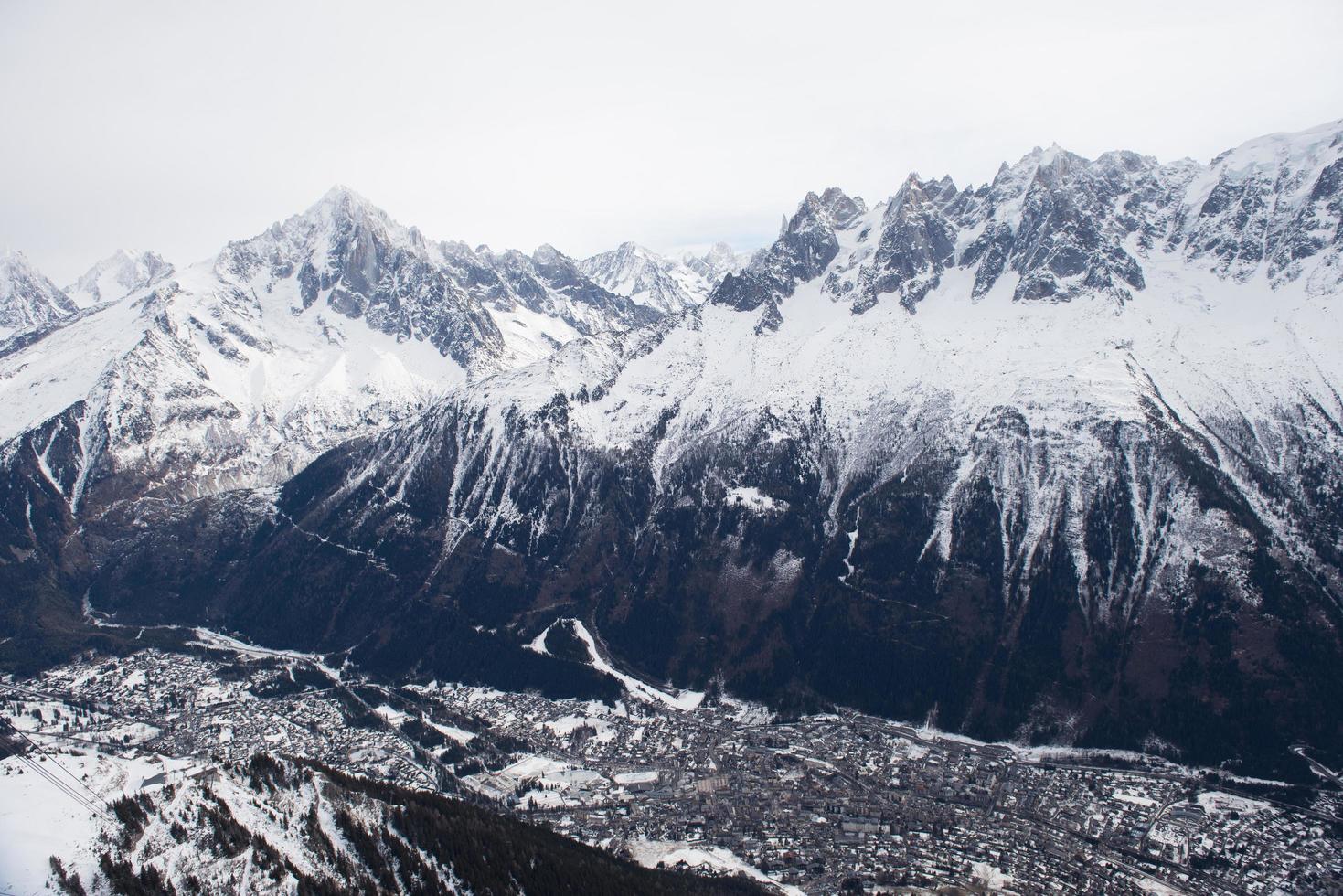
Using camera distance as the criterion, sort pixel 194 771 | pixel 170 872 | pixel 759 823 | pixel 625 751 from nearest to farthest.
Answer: pixel 170 872 → pixel 194 771 → pixel 759 823 → pixel 625 751

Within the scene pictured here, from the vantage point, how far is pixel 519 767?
171000 mm

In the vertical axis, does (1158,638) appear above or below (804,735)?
above

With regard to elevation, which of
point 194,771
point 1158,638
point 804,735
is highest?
point 194,771

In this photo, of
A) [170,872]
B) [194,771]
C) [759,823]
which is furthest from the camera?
[759,823]

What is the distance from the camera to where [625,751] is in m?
175

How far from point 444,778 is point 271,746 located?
37.7 metres

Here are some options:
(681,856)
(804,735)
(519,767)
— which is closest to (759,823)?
(681,856)

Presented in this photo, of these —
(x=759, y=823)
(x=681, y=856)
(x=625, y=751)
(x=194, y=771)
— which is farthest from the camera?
(x=625, y=751)

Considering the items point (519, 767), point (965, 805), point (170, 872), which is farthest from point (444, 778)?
point (965, 805)

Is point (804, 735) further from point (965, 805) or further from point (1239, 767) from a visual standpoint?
point (1239, 767)

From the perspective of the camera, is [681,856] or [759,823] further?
[759,823]

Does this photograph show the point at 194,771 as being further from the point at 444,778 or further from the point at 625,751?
the point at 625,751

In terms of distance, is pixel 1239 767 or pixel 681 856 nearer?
pixel 681 856

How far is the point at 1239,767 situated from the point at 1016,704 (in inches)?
1466
